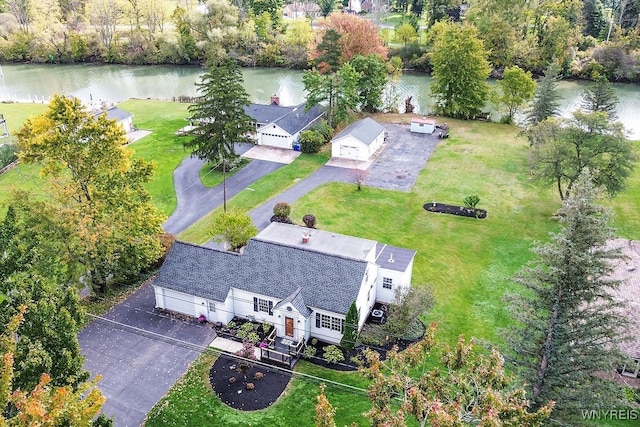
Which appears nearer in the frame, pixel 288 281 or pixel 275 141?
pixel 288 281

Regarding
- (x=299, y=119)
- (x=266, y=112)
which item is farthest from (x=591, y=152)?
(x=266, y=112)

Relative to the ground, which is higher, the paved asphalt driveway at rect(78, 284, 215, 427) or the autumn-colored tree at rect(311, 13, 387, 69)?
the autumn-colored tree at rect(311, 13, 387, 69)

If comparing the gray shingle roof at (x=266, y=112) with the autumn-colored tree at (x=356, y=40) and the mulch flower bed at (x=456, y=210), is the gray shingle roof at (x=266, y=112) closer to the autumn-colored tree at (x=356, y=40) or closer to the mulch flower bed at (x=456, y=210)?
the autumn-colored tree at (x=356, y=40)

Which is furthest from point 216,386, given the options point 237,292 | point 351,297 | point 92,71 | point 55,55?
point 55,55

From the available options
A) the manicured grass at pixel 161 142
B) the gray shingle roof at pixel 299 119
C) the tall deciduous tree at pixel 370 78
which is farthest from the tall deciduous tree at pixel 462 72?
the manicured grass at pixel 161 142

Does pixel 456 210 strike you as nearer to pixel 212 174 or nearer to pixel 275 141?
pixel 275 141

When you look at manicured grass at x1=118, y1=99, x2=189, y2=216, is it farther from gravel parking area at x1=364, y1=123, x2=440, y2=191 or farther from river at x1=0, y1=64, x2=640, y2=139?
gravel parking area at x1=364, y1=123, x2=440, y2=191

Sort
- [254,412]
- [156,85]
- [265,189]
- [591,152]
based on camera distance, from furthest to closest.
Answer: [156,85] < [265,189] < [591,152] < [254,412]

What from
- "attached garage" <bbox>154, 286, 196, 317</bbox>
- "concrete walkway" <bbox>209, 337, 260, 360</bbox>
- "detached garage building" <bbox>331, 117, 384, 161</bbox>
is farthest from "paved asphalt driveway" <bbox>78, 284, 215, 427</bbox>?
"detached garage building" <bbox>331, 117, 384, 161</bbox>
